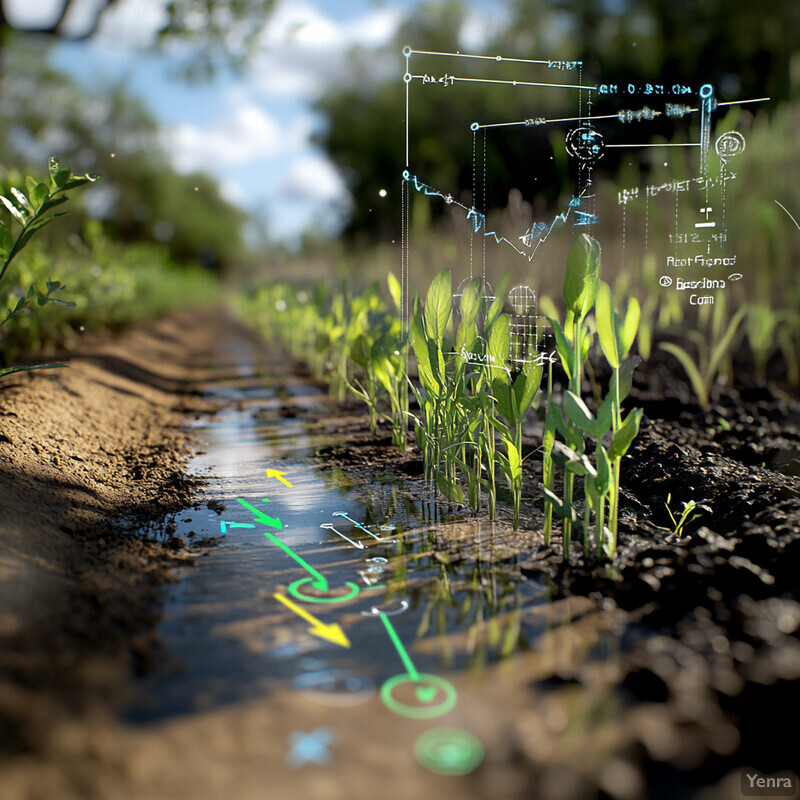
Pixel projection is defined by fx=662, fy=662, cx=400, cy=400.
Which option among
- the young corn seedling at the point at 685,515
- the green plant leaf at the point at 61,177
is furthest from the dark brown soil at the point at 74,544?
the young corn seedling at the point at 685,515

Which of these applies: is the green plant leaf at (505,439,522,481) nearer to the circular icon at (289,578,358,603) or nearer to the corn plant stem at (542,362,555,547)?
the corn plant stem at (542,362,555,547)

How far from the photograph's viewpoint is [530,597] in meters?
1.41

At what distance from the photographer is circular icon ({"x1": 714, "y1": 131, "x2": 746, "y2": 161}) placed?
3385mm

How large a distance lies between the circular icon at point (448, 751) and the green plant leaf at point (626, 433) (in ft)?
2.46

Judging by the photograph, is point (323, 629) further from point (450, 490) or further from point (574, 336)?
point (574, 336)

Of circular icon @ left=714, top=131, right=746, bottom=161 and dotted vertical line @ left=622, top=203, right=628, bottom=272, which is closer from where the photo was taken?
circular icon @ left=714, top=131, right=746, bottom=161

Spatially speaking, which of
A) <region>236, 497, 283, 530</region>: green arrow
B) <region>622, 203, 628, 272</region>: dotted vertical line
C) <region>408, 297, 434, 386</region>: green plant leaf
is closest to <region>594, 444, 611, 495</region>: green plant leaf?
<region>408, 297, 434, 386</region>: green plant leaf

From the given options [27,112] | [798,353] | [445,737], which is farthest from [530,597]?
[27,112]

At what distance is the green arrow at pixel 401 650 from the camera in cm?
111

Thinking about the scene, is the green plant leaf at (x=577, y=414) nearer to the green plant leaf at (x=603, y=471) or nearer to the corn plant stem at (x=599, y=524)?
the green plant leaf at (x=603, y=471)

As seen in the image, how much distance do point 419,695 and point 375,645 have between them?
0.58 feet

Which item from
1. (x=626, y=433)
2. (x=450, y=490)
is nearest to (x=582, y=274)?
(x=626, y=433)

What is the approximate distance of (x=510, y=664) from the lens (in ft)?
3.75

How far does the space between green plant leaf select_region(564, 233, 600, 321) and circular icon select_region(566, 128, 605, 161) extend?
1087 mm
